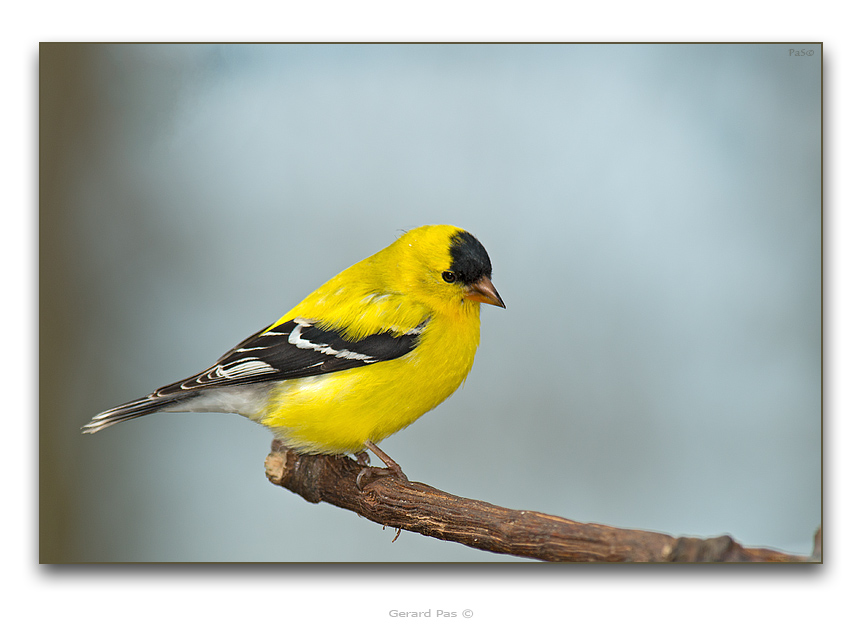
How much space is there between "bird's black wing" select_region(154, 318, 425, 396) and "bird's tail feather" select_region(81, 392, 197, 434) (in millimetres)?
20

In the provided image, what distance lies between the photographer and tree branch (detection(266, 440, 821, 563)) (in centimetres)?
238

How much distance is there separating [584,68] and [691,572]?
5.16 ft

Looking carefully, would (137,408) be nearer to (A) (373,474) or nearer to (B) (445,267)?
(A) (373,474)

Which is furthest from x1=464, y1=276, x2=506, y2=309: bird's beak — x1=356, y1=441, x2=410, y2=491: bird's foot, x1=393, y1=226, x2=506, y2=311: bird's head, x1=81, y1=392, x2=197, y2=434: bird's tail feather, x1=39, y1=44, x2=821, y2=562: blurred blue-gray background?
x1=81, y1=392, x2=197, y2=434: bird's tail feather

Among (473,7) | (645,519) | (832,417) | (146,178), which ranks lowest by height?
(645,519)

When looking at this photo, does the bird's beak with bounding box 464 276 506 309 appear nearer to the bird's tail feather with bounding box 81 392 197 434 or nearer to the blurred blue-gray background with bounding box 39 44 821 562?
the blurred blue-gray background with bounding box 39 44 821 562

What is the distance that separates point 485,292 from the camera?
2.65 meters

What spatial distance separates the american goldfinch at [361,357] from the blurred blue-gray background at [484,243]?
101 mm

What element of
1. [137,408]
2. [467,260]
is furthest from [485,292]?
[137,408]

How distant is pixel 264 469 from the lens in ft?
8.99

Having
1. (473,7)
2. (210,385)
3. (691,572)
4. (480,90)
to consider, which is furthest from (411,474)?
(473,7)

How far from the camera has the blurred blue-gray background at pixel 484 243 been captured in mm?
2689

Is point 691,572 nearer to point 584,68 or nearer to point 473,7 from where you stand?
point 584,68

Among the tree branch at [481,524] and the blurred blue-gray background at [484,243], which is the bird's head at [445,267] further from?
the tree branch at [481,524]
